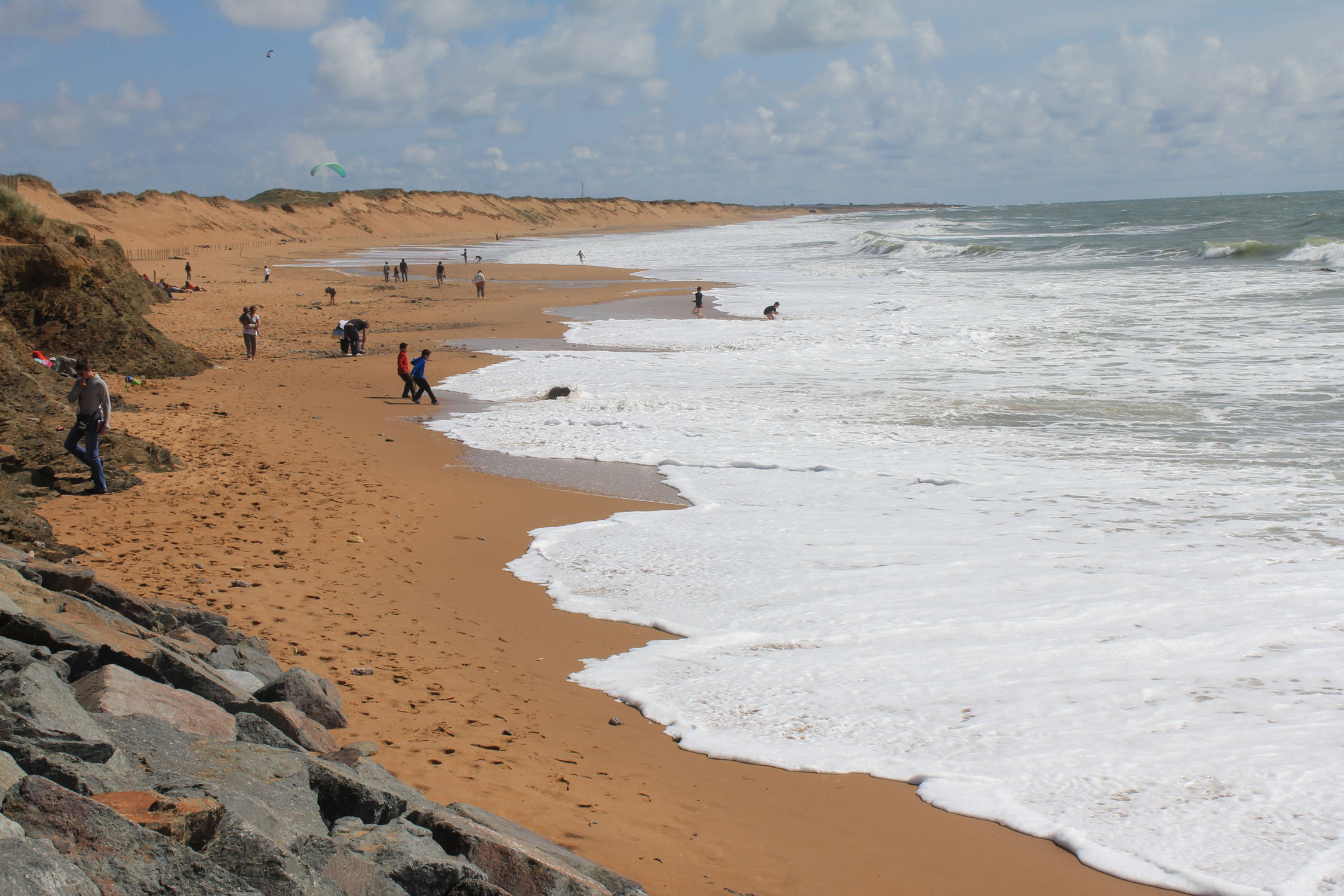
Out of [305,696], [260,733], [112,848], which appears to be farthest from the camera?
[305,696]

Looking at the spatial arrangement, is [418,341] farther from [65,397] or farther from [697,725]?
[697,725]

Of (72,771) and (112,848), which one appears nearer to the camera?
(112,848)

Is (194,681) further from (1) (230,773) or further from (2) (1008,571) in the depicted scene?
(2) (1008,571)

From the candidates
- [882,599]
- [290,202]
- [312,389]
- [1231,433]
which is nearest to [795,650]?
[882,599]

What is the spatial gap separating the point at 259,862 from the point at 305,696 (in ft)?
Result: 7.84

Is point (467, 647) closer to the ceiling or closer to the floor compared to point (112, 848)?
closer to the floor

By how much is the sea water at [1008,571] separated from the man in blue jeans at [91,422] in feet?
15.1

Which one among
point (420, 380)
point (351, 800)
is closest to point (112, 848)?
point (351, 800)

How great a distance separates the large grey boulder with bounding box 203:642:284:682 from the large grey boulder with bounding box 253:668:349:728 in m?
0.31

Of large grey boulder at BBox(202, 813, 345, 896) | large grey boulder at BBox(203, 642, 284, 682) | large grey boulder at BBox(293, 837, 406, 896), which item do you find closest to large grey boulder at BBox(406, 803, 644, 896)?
large grey boulder at BBox(293, 837, 406, 896)

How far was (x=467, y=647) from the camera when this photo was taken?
677 centimetres

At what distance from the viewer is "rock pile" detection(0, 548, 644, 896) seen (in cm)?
267

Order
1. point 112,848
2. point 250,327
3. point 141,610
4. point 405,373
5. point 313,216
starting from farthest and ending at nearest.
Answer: point 313,216 → point 250,327 → point 405,373 → point 141,610 → point 112,848

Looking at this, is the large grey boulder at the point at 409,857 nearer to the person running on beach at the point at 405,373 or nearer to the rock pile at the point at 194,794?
the rock pile at the point at 194,794
